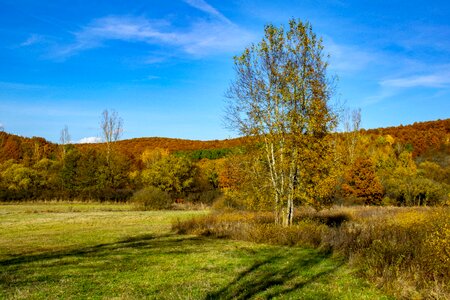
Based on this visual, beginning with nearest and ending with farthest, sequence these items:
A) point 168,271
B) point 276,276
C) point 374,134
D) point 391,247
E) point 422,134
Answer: point 276,276 → point 168,271 → point 391,247 → point 422,134 → point 374,134

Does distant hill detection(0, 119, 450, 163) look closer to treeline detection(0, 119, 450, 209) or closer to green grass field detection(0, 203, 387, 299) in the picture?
treeline detection(0, 119, 450, 209)

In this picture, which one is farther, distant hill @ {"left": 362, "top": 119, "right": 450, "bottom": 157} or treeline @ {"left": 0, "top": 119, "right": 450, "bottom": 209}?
distant hill @ {"left": 362, "top": 119, "right": 450, "bottom": 157}

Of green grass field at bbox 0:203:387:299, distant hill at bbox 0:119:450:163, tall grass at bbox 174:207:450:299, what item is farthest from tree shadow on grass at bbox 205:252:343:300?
distant hill at bbox 0:119:450:163

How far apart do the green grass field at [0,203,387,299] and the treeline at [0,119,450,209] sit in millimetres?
6065

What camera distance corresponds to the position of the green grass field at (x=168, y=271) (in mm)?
9828

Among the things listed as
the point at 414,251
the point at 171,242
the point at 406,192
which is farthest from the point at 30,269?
the point at 406,192

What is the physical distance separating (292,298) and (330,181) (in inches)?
455

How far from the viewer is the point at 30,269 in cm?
1273

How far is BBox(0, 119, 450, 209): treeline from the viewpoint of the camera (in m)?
22.6

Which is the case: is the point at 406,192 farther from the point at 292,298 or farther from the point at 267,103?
the point at 292,298

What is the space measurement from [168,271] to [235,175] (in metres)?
10.2

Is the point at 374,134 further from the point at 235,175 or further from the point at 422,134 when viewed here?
the point at 235,175

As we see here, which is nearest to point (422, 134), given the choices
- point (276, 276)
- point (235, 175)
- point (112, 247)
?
point (235, 175)

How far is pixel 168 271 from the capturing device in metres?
12.5
